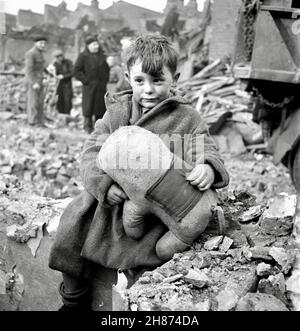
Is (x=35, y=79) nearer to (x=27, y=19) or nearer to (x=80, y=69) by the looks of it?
(x=80, y=69)

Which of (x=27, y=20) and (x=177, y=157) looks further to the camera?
(x=27, y=20)

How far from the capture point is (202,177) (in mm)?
2170

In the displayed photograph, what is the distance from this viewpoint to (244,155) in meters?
9.12

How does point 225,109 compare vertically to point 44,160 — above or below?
above

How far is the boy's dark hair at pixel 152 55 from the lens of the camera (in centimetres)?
216

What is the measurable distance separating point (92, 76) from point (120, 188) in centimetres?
796

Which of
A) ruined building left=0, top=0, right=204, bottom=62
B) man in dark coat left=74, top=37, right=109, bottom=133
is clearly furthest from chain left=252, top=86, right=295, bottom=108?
ruined building left=0, top=0, right=204, bottom=62

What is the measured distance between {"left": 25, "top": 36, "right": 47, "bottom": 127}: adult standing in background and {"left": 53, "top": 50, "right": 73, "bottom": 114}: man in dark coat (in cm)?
58

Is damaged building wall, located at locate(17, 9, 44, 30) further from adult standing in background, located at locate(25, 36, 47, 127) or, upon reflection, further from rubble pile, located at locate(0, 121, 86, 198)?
rubble pile, located at locate(0, 121, 86, 198)

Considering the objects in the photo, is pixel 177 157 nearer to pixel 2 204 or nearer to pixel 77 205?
pixel 77 205

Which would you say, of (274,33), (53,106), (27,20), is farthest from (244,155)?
(27,20)

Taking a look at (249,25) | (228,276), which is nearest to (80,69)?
(249,25)

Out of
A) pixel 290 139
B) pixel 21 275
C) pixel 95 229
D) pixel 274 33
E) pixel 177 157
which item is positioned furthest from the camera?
pixel 290 139
